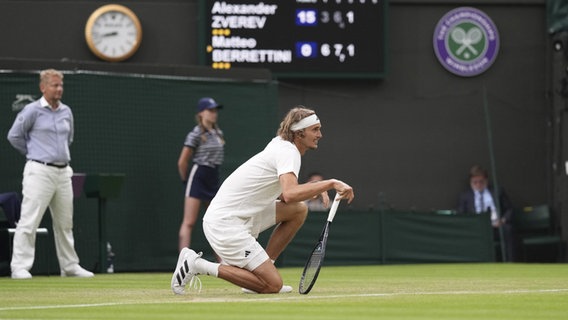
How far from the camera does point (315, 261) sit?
9.02 metres

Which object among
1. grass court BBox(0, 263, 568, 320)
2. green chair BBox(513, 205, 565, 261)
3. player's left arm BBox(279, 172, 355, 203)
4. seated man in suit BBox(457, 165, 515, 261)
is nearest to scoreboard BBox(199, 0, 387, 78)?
seated man in suit BBox(457, 165, 515, 261)

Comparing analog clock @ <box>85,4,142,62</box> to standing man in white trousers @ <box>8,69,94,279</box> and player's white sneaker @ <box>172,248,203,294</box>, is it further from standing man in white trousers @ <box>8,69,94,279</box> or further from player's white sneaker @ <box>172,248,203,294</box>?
Answer: player's white sneaker @ <box>172,248,203,294</box>

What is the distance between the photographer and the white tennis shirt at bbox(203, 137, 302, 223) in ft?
30.5

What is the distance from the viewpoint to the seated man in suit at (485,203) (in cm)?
1895

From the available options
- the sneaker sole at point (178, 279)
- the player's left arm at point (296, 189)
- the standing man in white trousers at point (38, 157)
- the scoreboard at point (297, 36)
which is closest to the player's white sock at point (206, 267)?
the sneaker sole at point (178, 279)

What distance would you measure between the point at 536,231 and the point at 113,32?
6.49 m

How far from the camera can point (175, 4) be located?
18875 mm

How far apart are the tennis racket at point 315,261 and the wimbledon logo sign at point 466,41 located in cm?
1107

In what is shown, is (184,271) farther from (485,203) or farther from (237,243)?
(485,203)

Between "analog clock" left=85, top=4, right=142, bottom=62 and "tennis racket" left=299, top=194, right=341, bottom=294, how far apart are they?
9696mm

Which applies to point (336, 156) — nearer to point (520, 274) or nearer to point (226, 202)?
point (520, 274)

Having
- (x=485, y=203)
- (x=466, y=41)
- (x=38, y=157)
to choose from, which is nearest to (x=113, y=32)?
(x=466, y=41)

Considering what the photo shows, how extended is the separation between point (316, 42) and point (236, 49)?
3.70 ft

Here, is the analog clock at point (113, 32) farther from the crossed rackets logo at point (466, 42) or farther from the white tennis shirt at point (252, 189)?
the white tennis shirt at point (252, 189)
